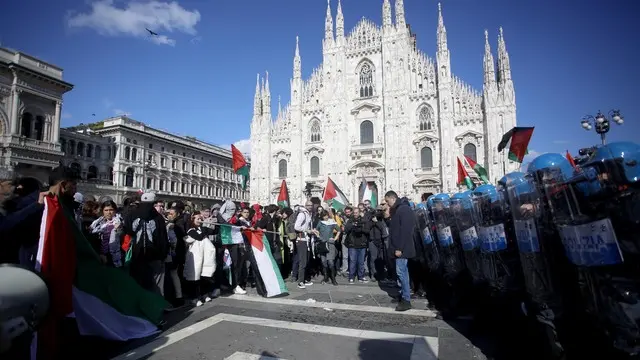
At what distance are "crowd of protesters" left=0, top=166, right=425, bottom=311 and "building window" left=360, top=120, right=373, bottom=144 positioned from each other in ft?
70.9

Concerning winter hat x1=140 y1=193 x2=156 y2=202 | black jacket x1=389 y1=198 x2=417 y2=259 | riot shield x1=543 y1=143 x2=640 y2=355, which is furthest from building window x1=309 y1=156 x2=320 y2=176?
riot shield x1=543 y1=143 x2=640 y2=355

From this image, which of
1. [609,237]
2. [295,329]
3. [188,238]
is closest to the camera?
[609,237]

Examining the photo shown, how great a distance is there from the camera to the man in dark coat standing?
218 inches

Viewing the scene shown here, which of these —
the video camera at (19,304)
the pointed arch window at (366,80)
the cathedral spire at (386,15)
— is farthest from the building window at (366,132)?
the video camera at (19,304)

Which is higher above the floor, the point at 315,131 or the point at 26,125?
the point at 315,131

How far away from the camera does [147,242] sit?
511 cm

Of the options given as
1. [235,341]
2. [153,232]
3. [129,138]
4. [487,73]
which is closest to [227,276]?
[153,232]

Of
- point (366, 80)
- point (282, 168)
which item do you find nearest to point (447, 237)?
point (366, 80)

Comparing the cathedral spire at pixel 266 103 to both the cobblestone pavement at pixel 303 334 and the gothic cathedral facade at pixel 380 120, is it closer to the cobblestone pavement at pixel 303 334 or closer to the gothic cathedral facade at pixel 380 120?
the gothic cathedral facade at pixel 380 120

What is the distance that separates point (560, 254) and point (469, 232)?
1264 mm

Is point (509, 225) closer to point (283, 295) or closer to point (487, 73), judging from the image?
point (283, 295)

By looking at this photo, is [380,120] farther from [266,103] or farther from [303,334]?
[303,334]

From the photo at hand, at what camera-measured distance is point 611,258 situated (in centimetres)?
222

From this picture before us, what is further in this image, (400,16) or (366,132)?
(366,132)
